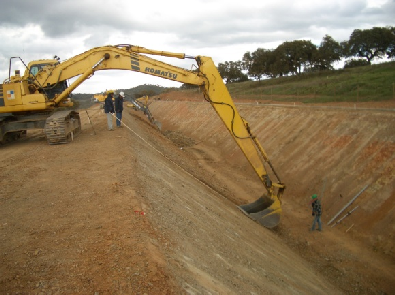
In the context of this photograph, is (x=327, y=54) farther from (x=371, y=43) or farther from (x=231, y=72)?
(x=231, y=72)

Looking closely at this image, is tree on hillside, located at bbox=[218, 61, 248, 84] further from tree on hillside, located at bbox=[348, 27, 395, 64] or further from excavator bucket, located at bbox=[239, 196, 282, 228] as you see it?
excavator bucket, located at bbox=[239, 196, 282, 228]

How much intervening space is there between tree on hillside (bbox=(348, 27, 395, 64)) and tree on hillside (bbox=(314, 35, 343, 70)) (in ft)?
14.9

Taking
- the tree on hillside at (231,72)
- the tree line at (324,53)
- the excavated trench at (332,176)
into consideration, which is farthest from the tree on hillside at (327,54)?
the excavated trench at (332,176)

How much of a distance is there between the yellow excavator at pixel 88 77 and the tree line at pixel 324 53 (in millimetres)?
41740

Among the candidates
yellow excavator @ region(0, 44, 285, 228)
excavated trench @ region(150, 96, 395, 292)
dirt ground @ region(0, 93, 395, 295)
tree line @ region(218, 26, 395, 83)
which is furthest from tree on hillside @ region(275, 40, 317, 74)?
yellow excavator @ region(0, 44, 285, 228)

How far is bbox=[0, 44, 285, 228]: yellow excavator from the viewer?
11.7 meters

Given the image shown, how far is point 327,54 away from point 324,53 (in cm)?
45

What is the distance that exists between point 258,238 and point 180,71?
6.15 meters

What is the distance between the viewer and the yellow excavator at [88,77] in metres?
11.7

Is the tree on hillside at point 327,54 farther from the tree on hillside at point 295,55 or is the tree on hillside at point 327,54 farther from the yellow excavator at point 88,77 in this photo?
the yellow excavator at point 88,77

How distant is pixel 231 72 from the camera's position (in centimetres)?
7238

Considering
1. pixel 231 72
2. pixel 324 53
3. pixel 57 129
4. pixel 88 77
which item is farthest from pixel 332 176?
pixel 231 72

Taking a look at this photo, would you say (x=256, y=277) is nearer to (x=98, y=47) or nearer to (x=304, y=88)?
(x=98, y=47)

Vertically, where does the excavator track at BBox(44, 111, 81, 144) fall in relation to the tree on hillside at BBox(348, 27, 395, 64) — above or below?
below
